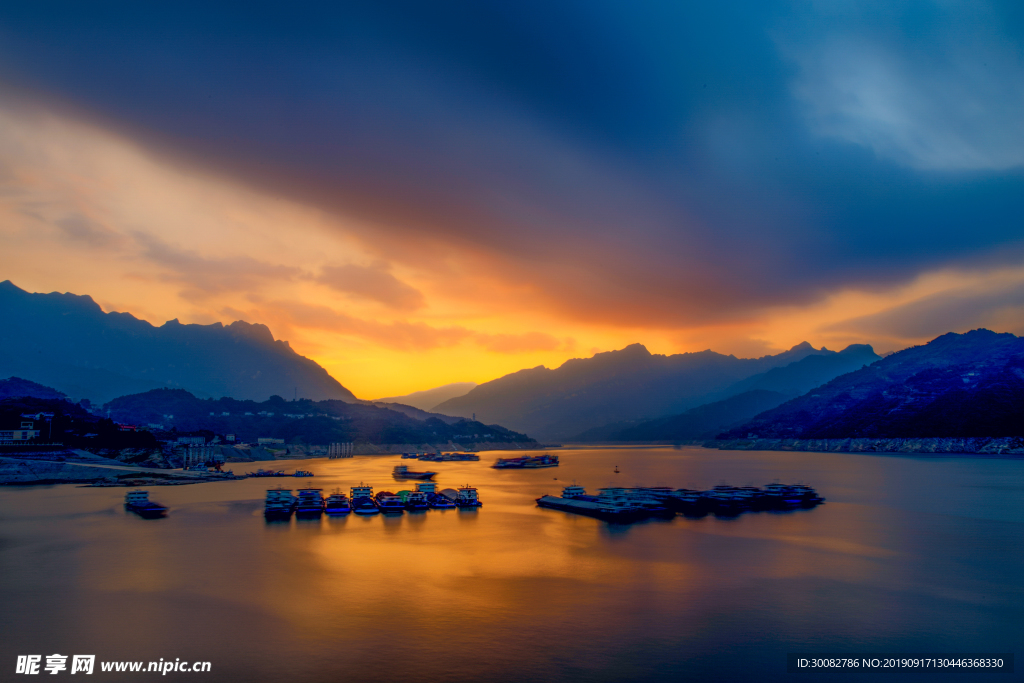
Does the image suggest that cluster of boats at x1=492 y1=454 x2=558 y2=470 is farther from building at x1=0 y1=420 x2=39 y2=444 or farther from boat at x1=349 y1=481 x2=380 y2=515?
building at x1=0 y1=420 x2=39 y2=444

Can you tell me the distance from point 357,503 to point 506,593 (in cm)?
4328

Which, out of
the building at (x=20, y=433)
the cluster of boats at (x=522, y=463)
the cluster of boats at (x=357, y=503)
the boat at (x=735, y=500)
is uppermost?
the building at (x=20, y=433)

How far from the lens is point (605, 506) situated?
2625 inches

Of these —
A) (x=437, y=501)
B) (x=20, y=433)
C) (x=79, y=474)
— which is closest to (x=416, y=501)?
(x=437, y=501)

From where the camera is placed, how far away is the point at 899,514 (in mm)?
66188

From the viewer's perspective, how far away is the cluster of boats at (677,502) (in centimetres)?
6750

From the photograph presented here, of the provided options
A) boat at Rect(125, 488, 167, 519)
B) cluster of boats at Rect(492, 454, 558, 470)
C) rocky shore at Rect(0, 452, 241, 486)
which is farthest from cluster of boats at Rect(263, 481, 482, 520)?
cluster of boats at Rect(492, 454, 558, 470)

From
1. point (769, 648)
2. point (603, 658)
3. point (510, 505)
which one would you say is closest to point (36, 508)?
point (510, 505)

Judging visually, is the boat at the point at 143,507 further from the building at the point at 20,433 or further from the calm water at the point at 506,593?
the building at the point at 20,433

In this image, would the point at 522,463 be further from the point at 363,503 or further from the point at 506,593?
the point at 506,593

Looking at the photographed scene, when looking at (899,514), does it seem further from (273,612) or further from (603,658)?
(273,612)

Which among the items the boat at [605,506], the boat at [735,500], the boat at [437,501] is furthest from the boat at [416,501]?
the boat at [735,500]

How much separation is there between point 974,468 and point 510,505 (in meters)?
126

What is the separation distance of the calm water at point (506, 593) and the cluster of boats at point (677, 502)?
4.62 metres
